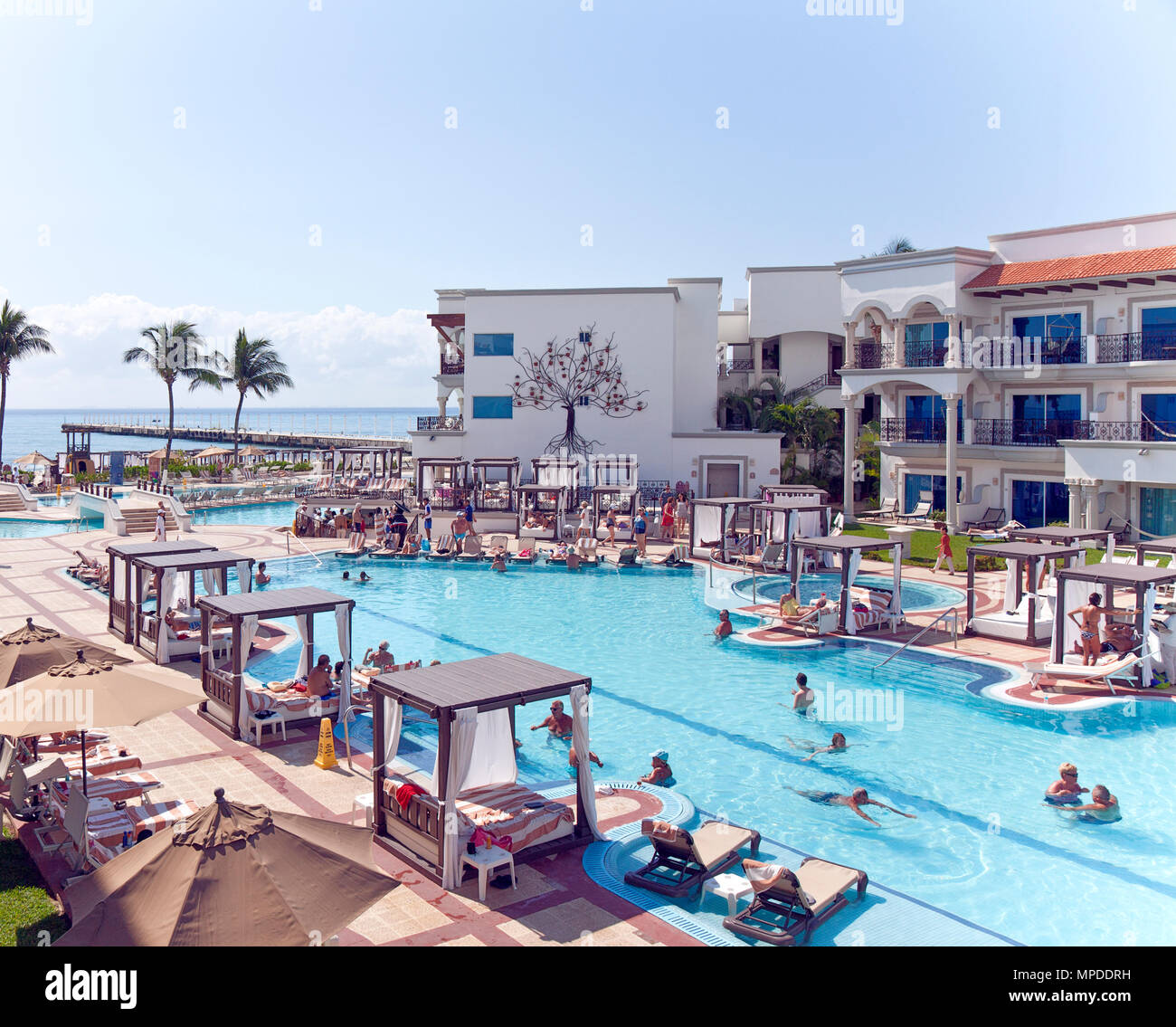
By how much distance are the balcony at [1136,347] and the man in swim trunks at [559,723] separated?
2795cm

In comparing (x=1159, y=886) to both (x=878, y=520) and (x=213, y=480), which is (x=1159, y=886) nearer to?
(x=878, y=520)

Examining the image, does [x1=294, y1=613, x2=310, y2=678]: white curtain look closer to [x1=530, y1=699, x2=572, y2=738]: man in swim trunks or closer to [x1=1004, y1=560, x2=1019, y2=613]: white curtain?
[x1=530, y1=699, x2=572, y2=738]: man in swim trunks

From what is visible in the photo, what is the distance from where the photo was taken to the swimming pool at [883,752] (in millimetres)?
10859

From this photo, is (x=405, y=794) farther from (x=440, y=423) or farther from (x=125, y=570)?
(x=440, y=423)

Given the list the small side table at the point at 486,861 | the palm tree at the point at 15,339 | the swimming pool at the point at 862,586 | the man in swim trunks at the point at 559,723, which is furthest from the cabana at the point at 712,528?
the palm tree at the point at 15,339

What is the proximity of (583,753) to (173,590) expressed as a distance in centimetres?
1196

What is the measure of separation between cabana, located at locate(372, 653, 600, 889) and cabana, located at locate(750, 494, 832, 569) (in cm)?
1801

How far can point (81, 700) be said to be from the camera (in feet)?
34.0

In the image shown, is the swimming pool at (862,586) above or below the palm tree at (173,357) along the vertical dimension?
below

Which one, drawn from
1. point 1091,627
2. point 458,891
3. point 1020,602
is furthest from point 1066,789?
point 1020,602

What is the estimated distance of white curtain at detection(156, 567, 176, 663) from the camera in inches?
756

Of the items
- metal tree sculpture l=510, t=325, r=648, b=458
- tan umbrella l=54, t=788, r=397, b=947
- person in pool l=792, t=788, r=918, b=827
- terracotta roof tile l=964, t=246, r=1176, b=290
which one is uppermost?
terracotta roof tile l=964, t=246, r=1176, b=290

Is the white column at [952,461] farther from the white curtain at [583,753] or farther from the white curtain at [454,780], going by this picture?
the white curtain at [454,780]

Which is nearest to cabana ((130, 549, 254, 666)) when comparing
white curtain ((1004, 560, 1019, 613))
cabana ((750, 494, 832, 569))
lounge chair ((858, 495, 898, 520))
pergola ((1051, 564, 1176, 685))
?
cabana ((750, 494, 832, 569))
